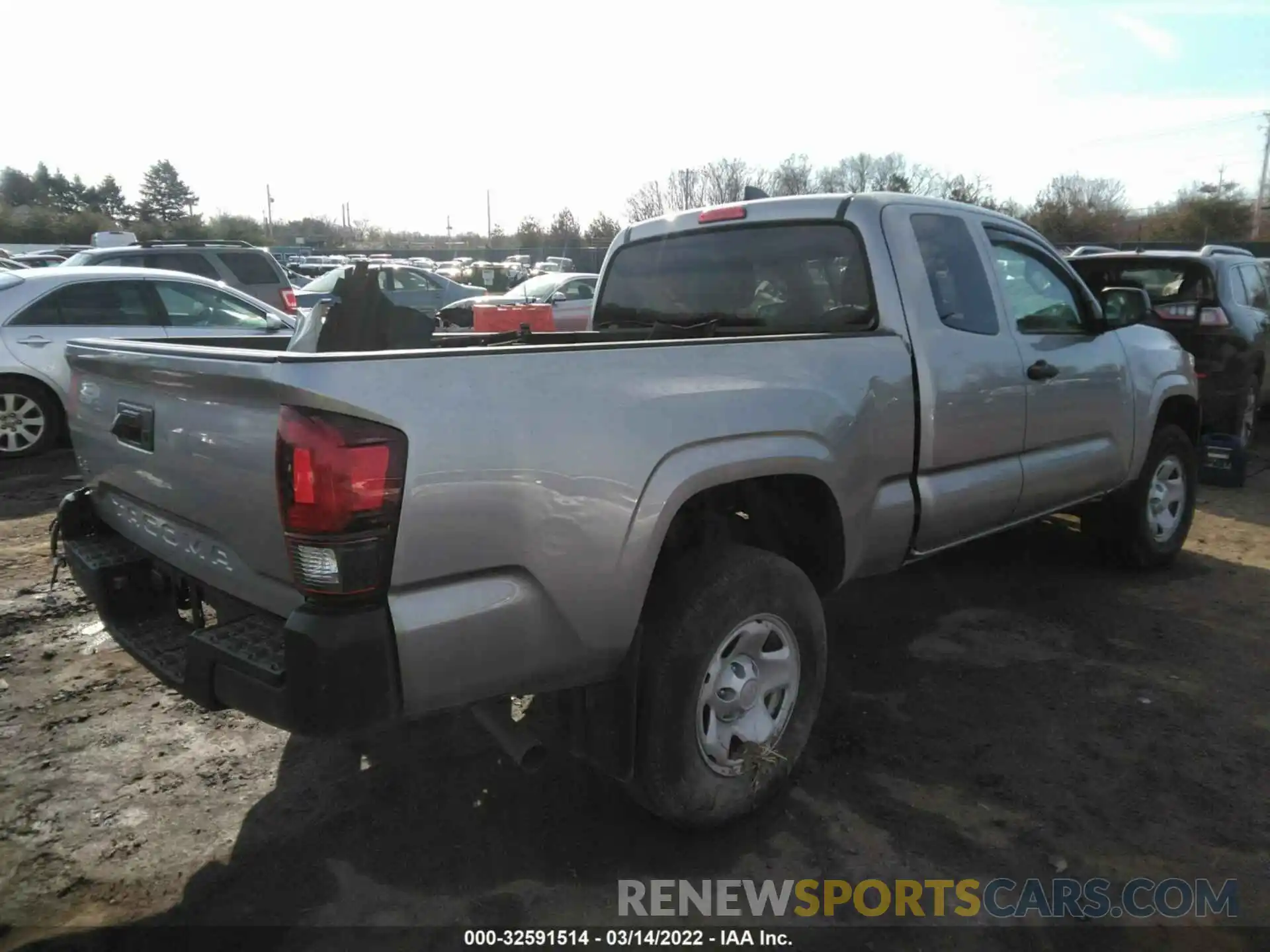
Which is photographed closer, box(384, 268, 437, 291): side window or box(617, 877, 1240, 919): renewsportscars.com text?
box(617, 877, 1240, 919): renewsportscars.com text

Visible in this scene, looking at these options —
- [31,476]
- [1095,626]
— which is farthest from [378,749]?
[31,476]

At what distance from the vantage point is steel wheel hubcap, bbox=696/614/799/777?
270 cm

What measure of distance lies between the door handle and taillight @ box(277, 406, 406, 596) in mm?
3037

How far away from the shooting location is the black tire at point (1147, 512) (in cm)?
506

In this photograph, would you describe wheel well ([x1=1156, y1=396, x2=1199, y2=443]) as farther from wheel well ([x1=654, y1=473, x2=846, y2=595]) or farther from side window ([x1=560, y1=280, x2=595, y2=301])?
side window ([x1=560, y1=280, x2=595, y2=301])

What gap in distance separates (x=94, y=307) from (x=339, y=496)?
7.43 m

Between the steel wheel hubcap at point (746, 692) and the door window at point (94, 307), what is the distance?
289 inches

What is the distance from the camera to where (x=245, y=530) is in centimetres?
227

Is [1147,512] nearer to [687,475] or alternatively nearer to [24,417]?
[687,475]

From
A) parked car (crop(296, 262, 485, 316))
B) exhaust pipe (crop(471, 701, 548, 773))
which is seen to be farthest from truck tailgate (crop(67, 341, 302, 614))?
parked car (crop(296, 262, 485, 316))

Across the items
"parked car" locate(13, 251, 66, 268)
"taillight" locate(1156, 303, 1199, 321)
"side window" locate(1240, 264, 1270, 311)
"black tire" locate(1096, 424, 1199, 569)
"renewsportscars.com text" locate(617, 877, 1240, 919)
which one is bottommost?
"renewsportscars.com text" locate(617, 877, 1240, 919)

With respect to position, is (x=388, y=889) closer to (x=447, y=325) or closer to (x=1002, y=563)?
(x=1002, y=563)

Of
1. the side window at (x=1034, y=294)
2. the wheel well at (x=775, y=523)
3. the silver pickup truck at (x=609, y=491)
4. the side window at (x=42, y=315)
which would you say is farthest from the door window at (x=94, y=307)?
the side window at (x=1034, y=294)

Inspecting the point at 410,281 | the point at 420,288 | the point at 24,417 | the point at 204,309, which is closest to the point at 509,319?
the point at 204,309
